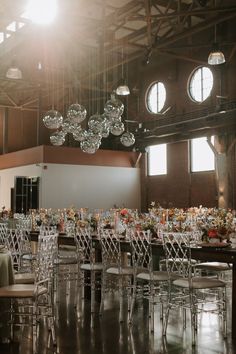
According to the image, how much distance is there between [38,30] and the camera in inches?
519

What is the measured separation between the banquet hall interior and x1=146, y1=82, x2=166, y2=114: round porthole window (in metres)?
0.04

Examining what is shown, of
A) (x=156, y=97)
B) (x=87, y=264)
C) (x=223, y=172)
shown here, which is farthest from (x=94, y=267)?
(x=156, y=97)

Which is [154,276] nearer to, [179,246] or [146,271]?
[146,271]

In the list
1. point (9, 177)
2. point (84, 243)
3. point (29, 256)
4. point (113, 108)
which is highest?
point (113, 108)

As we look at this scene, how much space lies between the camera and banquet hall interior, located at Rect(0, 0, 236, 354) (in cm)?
492

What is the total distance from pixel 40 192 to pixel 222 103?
709 centimetres

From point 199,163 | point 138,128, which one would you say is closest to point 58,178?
point 138,128

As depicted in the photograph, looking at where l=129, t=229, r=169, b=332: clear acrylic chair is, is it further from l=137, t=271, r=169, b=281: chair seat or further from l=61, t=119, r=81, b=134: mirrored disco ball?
l=61, t=119, r=81, b=134: mirrored disco ball

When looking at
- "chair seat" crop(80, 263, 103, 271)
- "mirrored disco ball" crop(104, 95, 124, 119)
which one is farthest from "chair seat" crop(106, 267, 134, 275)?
"mirrored disco ball" crop(104, 95, 124, 119)

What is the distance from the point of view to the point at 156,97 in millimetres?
18406

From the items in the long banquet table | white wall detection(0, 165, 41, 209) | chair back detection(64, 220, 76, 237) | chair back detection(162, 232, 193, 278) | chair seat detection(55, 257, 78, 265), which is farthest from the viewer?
white wall detection(0, 165, 41, 209)

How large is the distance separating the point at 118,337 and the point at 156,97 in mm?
14546

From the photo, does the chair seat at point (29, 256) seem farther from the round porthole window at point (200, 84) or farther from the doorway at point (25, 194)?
the round porthole window at point (200, 84)

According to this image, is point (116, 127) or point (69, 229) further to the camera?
point (116, 127)
